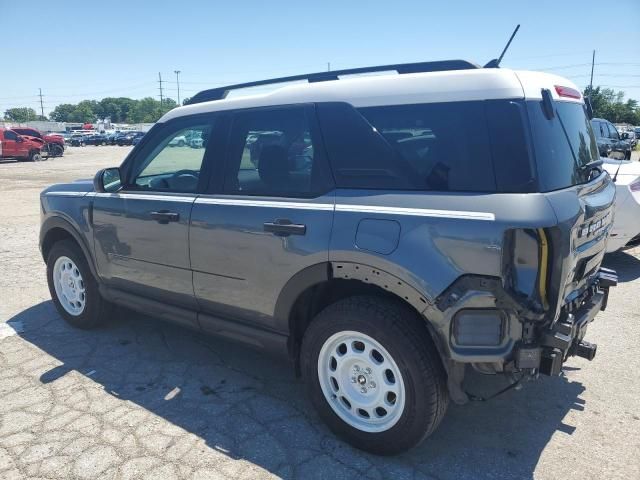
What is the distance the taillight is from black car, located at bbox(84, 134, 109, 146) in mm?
60770

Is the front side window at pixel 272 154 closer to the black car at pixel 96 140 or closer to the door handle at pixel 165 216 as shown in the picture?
the door handle at pixel 165 216

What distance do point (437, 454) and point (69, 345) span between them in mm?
3190

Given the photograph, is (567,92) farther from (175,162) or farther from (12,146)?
(12,146)

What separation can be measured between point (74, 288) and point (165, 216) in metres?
1.69

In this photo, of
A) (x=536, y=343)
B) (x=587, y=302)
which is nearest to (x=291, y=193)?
(x=536, y=343)

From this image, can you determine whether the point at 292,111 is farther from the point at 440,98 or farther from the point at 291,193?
the point at 440,98

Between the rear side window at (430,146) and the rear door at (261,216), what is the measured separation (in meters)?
0.17

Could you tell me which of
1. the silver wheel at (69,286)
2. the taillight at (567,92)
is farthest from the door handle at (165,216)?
the taillight at (567,92)

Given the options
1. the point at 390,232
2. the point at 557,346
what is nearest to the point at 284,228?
the point at 390,232

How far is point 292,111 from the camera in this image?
10.0 feet

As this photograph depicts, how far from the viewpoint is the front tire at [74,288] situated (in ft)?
14.5

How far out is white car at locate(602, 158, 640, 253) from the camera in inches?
218

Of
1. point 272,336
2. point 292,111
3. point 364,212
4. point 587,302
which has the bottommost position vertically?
point 272,336

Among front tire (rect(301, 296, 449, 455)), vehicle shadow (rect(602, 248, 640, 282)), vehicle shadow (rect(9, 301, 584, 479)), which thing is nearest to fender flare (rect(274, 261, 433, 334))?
front tire (rect(301, 296, 449, 455))
